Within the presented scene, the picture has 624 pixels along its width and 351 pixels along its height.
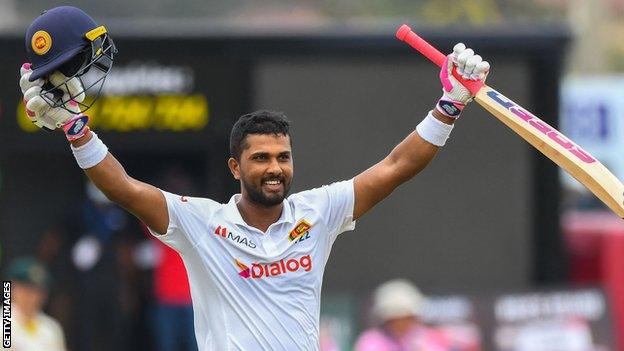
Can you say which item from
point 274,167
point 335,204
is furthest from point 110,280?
point 274,167

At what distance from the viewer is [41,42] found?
5.85 meters

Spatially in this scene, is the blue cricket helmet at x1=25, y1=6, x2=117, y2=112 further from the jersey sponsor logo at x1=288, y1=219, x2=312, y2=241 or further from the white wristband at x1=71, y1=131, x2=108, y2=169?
the jersey sponsor logo at x1=288, y1=219, x2=312, y2=241

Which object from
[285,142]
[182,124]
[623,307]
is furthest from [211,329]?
[623,307]

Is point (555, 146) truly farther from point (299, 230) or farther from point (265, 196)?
point (265, 196)

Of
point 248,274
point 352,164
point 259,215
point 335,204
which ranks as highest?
point 352,164

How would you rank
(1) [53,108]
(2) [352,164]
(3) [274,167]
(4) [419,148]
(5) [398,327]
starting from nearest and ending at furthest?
(1) [53,108] → (3) [274,167] → (4) [419,148] → (5) [398,327] → (2) [352,164]

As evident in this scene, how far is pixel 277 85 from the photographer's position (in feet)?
42.8

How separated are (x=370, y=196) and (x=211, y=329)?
80cm

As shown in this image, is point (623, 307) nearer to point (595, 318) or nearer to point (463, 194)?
point (595, 318)

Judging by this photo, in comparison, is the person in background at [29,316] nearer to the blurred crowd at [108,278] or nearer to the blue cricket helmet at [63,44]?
the blurred crowd at [108,278]

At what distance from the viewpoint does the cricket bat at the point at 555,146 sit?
6.05 metres

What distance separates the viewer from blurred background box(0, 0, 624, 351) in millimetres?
12836

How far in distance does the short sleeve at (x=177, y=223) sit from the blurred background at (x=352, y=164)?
253 inches

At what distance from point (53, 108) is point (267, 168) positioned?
799 millimetres
